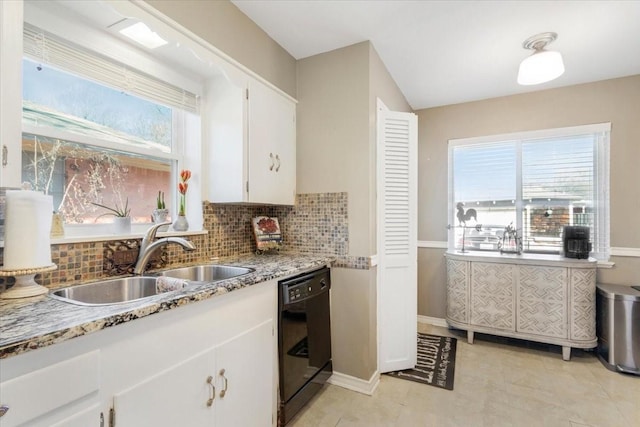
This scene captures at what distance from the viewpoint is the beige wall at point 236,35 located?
1.57 meters

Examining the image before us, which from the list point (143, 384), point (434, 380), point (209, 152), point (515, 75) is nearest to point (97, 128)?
point (209, 152)

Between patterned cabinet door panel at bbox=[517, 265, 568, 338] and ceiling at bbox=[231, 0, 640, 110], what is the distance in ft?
5.88

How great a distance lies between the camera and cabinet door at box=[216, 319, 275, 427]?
127cm

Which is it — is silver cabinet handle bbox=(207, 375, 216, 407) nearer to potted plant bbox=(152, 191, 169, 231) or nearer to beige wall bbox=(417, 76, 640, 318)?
potted plant bbox=(152, 191, 169, 231)

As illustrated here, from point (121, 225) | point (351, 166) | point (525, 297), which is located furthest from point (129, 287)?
point (525, 297)

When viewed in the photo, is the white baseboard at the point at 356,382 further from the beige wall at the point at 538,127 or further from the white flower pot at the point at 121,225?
the white flower pot at the point at 121,225

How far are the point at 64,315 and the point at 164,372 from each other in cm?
37

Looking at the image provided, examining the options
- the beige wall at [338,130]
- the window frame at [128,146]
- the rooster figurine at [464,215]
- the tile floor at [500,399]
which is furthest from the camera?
the rooster figurine at [464,215]

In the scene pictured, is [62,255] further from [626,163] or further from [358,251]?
[626,163]

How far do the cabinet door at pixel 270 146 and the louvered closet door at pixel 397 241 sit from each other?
2.34ft

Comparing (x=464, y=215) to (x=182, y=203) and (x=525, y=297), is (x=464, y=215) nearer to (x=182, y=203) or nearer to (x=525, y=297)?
(x=525, y=297)

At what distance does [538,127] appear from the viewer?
3006 mm

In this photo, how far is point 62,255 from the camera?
1279 millimetres

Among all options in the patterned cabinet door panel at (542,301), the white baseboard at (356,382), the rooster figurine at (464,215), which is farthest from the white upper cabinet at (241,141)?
the patterned cabinet door panel at (542,301)
